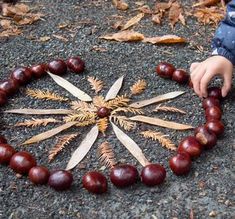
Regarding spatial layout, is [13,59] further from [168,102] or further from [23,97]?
[168,102]

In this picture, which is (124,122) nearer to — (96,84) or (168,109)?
(168,109)

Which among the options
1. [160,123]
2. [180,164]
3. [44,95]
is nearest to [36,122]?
[44,95]

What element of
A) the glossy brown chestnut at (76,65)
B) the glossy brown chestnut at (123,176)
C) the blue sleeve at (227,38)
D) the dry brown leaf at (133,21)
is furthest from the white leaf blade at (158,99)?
the dry brown leaf at (133,21)

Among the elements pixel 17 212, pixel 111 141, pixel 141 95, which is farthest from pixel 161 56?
pixel 17 212

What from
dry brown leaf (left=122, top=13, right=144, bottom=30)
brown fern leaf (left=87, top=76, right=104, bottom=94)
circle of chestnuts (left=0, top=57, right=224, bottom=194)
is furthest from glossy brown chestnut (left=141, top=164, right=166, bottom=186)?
dry brown leaf (left=122, top=13, right=144, bottom=30)

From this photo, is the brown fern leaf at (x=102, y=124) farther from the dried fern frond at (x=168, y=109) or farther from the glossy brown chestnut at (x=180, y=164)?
the glossy brown chestnut at (x=180, y=164)
